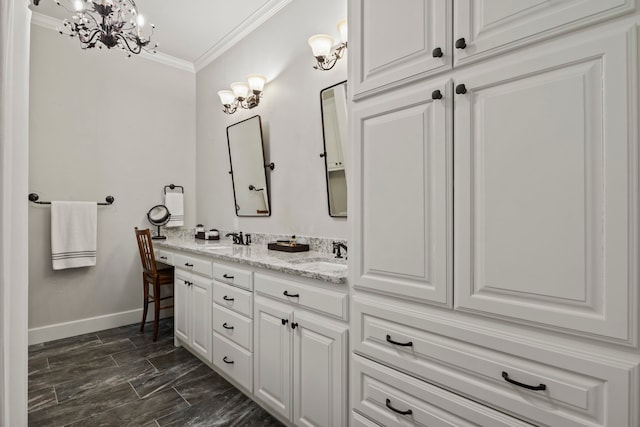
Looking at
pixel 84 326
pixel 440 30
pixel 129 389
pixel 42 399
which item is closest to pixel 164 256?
pixel 84 326

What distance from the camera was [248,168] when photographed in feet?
10.7

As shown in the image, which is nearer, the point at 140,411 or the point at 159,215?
the point at 140,411

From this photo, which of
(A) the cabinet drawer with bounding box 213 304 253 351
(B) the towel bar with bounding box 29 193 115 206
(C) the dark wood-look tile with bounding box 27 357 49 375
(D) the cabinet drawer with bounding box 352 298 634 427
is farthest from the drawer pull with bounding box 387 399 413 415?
(B) the towel bar with bounding box 29 193 115 206

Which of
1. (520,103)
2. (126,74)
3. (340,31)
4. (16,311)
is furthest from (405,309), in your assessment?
(126,74)

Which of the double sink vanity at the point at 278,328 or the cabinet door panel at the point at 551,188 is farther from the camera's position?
the double sink vanity at the point at 278,328

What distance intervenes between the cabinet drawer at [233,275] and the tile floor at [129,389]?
747mm

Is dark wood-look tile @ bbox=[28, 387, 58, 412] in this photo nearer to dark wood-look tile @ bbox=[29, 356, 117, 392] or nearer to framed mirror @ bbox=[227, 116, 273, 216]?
dark wood-look tile @ bbox=[29, 356, 117, 392]

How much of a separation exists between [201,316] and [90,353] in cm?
120

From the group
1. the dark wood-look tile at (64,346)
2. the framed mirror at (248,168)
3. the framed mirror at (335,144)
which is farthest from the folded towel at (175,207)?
the framed mirror at (335,144)

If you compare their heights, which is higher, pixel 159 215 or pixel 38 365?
pixel 159 215

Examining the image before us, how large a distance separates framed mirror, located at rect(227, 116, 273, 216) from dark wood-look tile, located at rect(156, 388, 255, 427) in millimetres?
1501

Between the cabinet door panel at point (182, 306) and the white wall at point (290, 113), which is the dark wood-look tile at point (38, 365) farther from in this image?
the white wall at point (290, 113)

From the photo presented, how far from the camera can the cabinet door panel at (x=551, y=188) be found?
85 centimetres

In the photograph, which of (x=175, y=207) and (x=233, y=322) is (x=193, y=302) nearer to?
(x=233, y=322)
